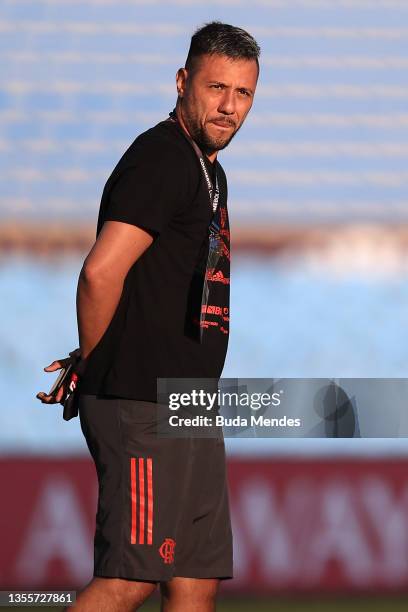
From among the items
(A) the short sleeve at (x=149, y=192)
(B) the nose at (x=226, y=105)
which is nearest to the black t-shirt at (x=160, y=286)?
(A) the short sleeve at (x=149, y=192)

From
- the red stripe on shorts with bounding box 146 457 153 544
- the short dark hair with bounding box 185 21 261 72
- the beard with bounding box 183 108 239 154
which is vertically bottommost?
the red stripe on shorts with bounding box 146 457 153 544

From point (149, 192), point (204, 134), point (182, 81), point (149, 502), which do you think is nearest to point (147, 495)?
point (149, 502)

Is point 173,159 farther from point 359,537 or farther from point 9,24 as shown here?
point 9,24

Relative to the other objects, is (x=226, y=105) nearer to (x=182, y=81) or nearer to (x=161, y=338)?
(x=182, y=81)

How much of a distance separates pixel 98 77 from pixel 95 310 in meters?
6.49

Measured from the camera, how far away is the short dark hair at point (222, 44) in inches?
121

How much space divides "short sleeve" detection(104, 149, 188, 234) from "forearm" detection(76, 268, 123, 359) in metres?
0.13

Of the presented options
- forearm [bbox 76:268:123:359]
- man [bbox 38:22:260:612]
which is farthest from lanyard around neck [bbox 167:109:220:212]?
forearm [bbox 76:268:123:359]

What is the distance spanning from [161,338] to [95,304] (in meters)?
0.16

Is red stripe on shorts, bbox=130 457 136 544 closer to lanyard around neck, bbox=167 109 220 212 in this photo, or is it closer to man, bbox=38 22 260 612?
man, bbox=38 22 260 612

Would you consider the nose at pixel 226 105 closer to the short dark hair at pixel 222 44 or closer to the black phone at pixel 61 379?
the short dark hair at pixel 222 44

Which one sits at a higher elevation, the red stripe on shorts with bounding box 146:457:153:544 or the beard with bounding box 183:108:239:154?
the beard with bounding box 183:108:239:154

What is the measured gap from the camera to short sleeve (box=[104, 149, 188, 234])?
2875 millimetres

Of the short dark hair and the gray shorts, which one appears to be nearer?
the gray shorts
